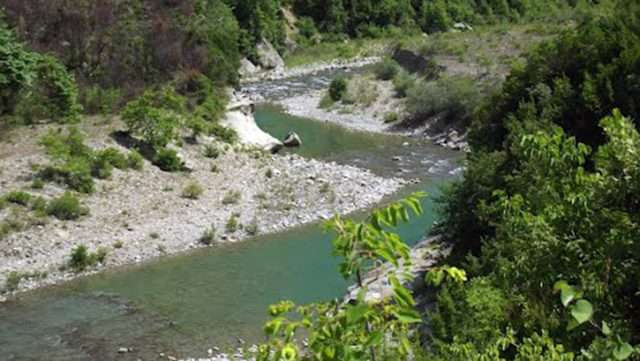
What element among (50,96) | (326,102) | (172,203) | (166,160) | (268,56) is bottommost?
(268,56)

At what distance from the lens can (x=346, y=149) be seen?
127ft

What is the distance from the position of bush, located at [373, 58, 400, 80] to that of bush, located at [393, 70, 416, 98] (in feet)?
5.54

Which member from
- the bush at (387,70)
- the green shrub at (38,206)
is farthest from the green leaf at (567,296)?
the bush at (387,70)

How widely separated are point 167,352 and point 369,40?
61955 mm

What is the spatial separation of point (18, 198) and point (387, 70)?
99.4 ft

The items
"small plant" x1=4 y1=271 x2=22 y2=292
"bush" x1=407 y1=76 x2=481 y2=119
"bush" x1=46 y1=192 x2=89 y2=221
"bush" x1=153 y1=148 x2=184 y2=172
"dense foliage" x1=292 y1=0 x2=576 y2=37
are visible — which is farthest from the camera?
"dense foliage" x1=292 y1=0 x2=576 y2=37

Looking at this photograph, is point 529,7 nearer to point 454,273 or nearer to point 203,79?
point 203,79

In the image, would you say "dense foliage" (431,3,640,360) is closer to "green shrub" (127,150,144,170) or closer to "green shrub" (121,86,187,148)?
"green shrub" (127,150,144,170)

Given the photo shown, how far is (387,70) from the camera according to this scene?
51938 mm

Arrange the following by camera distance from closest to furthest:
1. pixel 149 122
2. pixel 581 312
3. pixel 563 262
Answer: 1. pixel 581 312
2. pixel 563 262
3. pixel 149 122

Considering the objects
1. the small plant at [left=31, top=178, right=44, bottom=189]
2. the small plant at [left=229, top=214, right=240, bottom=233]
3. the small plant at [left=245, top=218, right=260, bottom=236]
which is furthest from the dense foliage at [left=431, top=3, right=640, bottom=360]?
the small plant at [left=31, top=178, right=44, bottom=189]

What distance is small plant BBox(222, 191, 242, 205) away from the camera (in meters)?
28.8

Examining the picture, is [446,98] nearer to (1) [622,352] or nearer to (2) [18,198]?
(2) [18,198]

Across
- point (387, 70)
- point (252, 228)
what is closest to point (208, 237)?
point (252, 228)
